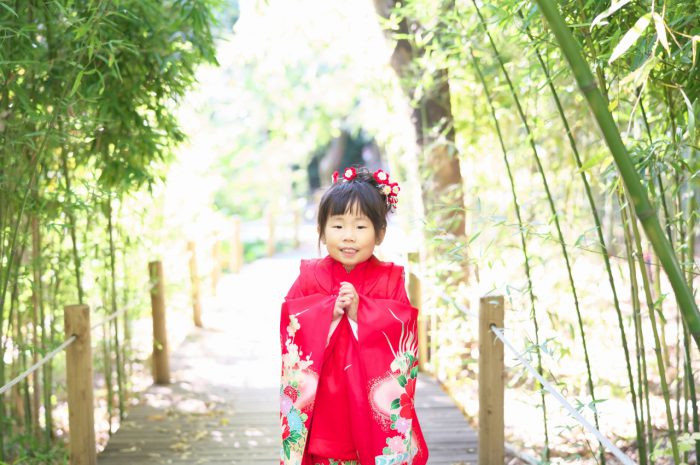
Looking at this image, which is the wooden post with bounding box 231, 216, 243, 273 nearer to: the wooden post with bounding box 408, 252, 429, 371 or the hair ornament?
the wooden post with bounding box 408, 252, 429, 371

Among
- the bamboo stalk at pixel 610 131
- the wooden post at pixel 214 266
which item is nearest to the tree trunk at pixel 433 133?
the bamboo stalk at pixel 610 131

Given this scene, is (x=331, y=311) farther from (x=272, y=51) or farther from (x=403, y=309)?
(x=272, y=51)

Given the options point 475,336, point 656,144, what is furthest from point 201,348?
point 656,144

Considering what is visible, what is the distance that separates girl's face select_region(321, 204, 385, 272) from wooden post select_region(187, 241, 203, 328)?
4.56 m

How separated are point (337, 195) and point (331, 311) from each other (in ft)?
1.02

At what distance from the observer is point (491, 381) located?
2.91 metres

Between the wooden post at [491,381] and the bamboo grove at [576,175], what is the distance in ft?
0.55

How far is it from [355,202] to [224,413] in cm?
232

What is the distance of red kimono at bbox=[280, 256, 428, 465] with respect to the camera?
211 cm

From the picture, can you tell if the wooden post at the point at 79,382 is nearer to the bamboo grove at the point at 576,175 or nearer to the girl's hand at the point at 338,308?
the girl's hand at the point at 338,308

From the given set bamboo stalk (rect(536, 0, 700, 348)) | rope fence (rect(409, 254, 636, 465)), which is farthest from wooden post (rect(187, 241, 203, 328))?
bamboo stalk (rect(536, 0, 700, 348))

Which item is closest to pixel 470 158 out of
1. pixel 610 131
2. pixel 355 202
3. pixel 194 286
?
pixel 194 286

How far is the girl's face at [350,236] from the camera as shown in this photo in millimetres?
2119

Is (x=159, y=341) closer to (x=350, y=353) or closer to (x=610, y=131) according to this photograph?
(x=350, y=353)
